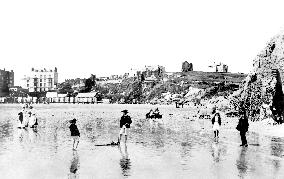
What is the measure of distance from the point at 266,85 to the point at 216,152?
69.2 feet

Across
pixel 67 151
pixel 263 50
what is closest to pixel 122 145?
pixel 67 151

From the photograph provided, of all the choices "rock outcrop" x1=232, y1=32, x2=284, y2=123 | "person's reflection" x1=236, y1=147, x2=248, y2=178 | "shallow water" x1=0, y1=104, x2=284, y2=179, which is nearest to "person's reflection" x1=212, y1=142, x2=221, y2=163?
"shallow water" x1=0, y1=104, x2=284, y2=179

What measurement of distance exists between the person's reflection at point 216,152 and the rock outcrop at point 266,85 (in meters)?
15.6

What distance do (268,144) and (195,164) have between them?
920cm

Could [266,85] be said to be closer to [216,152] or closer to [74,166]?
[216,152]

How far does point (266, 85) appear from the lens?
39.7 meters

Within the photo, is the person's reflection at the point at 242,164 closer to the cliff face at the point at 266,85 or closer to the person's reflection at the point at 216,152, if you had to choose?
the person's reflection at the point at 216,152

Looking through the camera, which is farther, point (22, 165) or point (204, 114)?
point (204, 114)

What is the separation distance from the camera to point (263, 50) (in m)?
42.5

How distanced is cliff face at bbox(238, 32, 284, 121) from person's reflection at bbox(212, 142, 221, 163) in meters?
15.6

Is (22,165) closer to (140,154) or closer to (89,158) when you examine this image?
(89,158)

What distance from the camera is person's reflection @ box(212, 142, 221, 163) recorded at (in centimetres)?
1834

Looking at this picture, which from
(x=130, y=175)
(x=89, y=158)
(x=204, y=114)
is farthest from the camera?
(x=204, y=114)

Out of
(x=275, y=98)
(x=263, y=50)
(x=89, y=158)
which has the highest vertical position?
(x=263, y=50)
